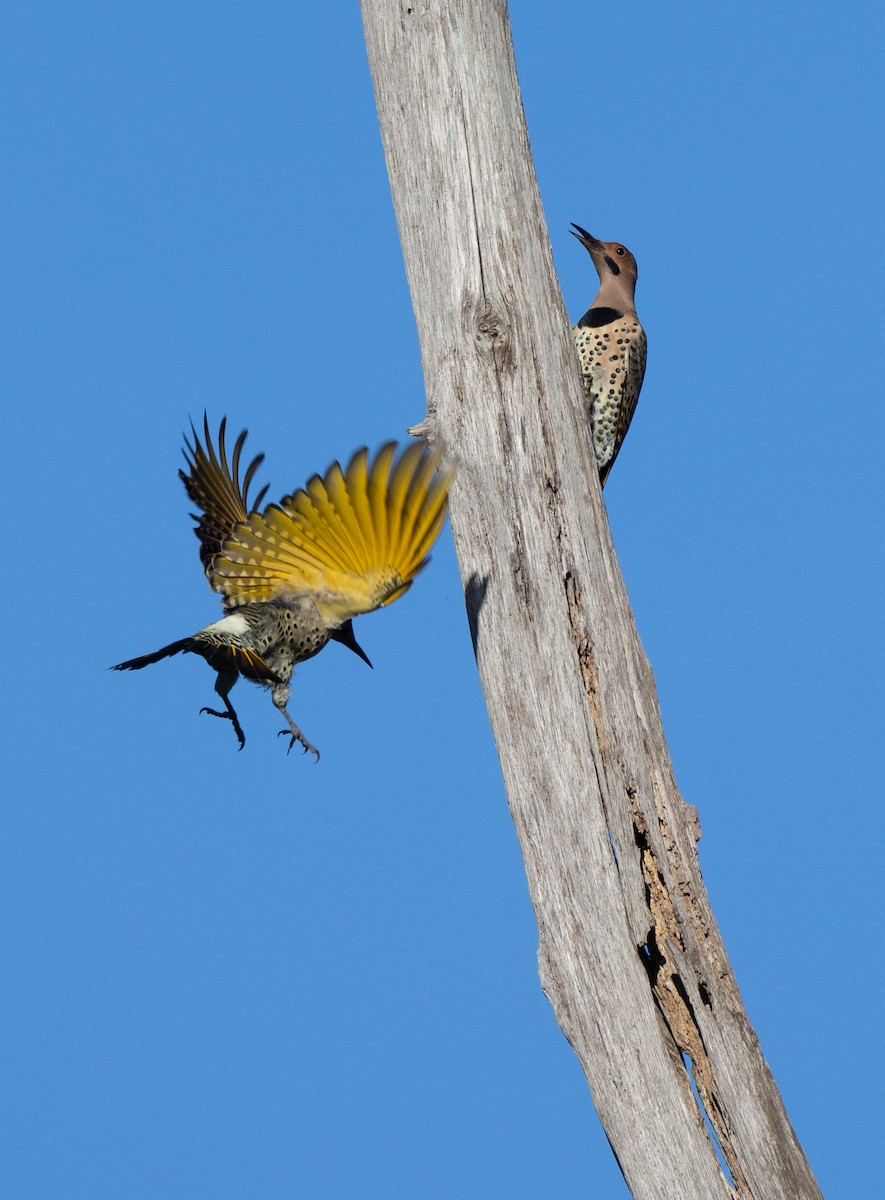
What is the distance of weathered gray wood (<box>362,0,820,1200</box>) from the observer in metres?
3.71

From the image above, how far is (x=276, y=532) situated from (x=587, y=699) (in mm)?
1059

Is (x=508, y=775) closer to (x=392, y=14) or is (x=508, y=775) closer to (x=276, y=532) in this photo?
(x=276, y=532)

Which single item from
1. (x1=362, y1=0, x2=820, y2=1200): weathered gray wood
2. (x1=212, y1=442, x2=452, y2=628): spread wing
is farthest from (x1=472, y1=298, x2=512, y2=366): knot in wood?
(x1=212, y1=442, x2=452, y2=628): spread wing

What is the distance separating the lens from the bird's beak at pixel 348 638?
4504mm

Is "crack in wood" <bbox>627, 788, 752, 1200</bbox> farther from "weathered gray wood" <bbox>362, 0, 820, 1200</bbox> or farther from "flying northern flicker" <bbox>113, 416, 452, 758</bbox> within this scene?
"flying northern flicker" <bbox>113, 416, 452, 758</bbox>

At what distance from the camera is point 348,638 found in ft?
15.2

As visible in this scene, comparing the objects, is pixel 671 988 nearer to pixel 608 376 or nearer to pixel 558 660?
pixel 558 660

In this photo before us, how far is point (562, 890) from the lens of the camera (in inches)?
149

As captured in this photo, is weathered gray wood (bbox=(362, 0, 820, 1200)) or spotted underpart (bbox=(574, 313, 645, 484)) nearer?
weathered gray wood (bbox=(362, 0, 820, 1200))

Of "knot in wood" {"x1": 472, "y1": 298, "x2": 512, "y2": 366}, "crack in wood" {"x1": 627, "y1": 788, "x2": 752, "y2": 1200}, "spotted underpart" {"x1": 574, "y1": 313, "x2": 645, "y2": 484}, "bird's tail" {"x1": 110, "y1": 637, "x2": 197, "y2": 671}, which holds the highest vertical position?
"spotted underpart" {"x1": 574, "y1": 313, "x2": 645, "y2": 484}

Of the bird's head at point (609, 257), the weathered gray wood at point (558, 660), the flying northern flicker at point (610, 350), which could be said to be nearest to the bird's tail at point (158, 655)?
the weathered gray wood at point (558, 660)

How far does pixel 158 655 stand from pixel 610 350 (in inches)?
89.5

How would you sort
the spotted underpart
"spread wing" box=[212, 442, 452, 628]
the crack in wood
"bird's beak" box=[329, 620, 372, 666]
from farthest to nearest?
the spotted underpart
"bird's beak" box=[329, 620, 372, 666]
the crack in wood
"spread wing" box=[212, 442, 452, 628]

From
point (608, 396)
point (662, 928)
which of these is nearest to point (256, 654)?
point (662, 928)
